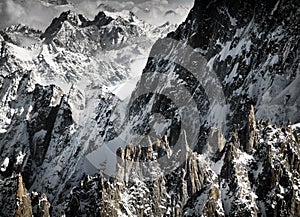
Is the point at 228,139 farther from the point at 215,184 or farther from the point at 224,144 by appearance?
the point at 215,184

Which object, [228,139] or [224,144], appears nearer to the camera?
[224,144]

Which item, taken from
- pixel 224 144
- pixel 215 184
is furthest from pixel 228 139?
pixel 215 184

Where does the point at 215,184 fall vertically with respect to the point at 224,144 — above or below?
below

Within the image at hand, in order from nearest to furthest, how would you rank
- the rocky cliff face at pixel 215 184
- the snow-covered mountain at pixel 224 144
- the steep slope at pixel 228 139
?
the rocky cliff face at pixel 215 184
the steep slope at pixel 228 139
the snow-covered mountain at pixel 224 144

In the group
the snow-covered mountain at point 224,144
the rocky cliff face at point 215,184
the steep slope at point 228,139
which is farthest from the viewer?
the snow-covered mountain at point 224,144

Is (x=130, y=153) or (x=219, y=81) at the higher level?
(x=219, y=81)

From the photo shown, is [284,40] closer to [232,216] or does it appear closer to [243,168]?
[243,168]

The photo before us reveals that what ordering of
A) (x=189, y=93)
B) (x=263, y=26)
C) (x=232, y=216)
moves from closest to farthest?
(x=232, y=216) → (x=263, y=26) → (x=189, y=93)

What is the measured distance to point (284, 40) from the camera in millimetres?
148375

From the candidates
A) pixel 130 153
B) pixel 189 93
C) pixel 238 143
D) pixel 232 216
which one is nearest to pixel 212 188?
pixel 232 216

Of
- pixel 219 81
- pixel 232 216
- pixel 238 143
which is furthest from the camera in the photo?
pixel 219 81

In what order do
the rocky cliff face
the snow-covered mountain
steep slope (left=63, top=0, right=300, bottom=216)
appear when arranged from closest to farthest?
the rocky cliff face → steep slope (left=63, top=0, right=300, bottom=216) → the snow-covered mountain

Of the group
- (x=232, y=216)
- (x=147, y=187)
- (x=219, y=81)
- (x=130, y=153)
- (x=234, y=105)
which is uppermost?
(x=219, y=81)

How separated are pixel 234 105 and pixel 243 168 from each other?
48.1m
